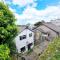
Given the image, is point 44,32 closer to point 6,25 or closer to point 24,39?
point 24,39

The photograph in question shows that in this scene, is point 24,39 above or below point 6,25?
below

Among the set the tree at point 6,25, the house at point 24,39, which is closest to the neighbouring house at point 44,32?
the house at point 24,39

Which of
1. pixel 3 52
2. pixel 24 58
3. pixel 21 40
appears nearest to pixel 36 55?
pixel 24 58

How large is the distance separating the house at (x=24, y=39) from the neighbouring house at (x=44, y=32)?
2.67 feet

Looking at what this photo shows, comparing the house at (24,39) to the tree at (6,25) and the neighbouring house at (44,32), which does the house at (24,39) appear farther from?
the tree at (6,25)

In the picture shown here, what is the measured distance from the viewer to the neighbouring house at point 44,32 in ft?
62.6

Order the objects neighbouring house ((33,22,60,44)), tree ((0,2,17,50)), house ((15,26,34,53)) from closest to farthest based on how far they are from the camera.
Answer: tree ((0,2,17,50)), house ((15,26,34,53)), neighbouring house ((33,22,60,44))

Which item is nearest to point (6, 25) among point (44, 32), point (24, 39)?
point (24, 39)

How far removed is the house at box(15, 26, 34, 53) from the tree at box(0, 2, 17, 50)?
8015 mm

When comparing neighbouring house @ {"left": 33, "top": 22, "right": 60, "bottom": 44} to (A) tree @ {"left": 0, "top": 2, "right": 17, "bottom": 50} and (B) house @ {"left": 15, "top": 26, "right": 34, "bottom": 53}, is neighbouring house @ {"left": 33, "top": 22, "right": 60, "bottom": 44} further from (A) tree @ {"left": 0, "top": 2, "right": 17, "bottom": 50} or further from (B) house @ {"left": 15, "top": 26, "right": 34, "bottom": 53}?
(A) tree @ {"left": 0, "top": 2, "right": 17, "bottom": 50}

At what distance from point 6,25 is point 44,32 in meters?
12.7

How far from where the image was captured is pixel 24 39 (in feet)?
56.4

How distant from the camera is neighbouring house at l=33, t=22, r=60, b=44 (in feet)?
62.6

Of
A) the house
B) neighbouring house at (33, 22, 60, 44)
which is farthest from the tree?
neighbouring house at (33, 22, 60, 44)
